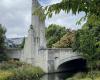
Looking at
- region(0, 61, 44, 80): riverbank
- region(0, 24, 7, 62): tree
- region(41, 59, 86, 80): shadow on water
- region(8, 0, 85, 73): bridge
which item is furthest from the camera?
region(41, 59, 86, 80): shadow on water

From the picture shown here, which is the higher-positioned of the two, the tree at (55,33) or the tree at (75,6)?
the tree at (55,33)

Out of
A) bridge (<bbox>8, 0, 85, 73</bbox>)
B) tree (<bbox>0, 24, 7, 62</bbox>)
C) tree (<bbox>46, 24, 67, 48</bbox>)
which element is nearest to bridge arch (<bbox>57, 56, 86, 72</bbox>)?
bridge (<bbox>8, 0, 85, 73</bbox>)

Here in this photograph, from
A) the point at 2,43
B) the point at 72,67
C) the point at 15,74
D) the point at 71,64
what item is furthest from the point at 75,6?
the point at 72,67

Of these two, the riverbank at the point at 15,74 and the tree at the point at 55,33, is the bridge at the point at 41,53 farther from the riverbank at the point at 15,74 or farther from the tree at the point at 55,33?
the tree at the point at 55,33

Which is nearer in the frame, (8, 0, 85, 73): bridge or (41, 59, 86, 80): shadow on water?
(8, 0, 85, 73): bridge

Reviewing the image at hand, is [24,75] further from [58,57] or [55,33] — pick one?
[55,33]

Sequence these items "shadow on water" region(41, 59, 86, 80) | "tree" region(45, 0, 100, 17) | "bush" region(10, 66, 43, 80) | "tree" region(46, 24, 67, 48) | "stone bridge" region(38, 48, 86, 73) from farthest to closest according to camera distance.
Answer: "tree" region(46, 24, 67, 48) < "shadow on water" region(41, 59, 86, 80) < "stone bridge" region(38, 48, 86, 73) < "bush" region(10, 66, 43, 80) < "tree" region(45, 0, 100, 17)

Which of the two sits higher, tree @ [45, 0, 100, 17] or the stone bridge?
tree @ [45, 0, 100, 17]

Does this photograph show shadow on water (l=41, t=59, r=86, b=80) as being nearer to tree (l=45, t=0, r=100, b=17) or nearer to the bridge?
the bridge

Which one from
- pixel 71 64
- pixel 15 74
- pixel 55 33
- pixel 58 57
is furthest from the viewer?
pixel 55 33

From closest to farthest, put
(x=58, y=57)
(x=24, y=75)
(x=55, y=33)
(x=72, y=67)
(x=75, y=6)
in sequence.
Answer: (x=75, y=6)
(x=24, y=75)
(x=58, y=57)
(x=72, y=67)
(x=55, y=33)

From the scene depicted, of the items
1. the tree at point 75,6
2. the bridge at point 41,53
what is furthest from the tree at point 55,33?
the tree at point 75,6

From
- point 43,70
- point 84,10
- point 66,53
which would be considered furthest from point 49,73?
point 84,10

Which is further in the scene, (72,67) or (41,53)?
(72,67)
